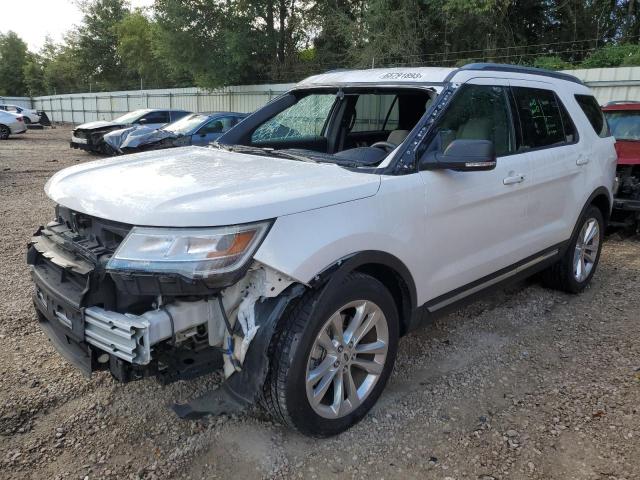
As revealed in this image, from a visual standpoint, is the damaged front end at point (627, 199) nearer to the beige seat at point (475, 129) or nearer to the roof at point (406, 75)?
the roof at point (406, 75)

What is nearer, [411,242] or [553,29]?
[411,242]

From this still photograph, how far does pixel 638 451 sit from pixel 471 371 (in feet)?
3.36

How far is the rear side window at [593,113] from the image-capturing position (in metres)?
4.63

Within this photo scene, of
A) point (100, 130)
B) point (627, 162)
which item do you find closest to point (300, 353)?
point (627, 162)

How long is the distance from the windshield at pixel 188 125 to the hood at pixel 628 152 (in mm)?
9411

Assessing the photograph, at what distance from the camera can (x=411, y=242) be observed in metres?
2.89

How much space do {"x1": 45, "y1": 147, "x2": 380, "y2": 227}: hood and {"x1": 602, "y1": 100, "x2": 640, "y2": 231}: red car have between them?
5.32m

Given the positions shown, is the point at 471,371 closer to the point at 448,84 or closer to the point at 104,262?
the point at 448,84

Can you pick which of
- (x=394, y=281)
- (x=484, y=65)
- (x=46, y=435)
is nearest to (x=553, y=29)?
(x=484, y=65)

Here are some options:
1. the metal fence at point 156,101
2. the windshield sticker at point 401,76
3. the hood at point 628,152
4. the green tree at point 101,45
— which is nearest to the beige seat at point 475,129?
the windshield sticker at point 401,76

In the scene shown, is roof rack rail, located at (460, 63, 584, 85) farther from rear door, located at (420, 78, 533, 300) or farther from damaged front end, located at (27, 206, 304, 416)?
damaged front end, located at (27, 206, 304, 416)

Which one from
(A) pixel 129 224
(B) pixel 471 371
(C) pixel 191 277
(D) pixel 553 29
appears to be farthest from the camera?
(D) pixel 553 29

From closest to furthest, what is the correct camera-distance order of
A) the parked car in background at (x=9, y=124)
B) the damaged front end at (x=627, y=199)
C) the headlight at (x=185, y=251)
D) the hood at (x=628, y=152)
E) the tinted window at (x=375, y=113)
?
1. the headlight at (x=185, y=251)
2. the tinted window at (x=375, y=113)
3. the damaged front end at (x=627, y=199)
4. the hood at (x=628, y=152)
5. the parked car in background at (x=9, y=124)

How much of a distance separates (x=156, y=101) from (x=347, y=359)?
101 ft
